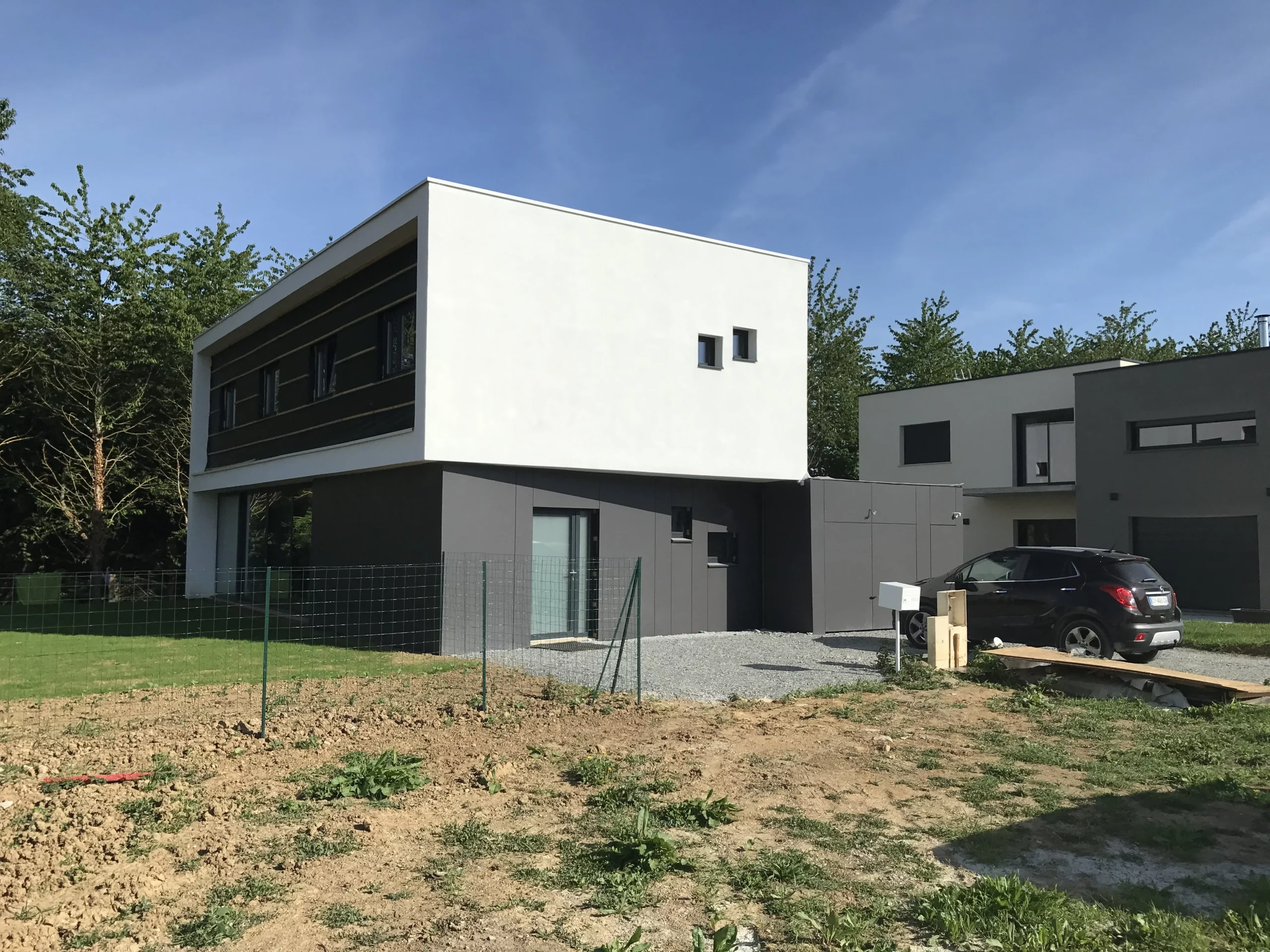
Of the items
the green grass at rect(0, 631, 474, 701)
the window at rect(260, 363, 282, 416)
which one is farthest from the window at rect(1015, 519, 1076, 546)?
the green grass at rect(0, 631, 474, 701)

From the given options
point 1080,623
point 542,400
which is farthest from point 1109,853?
point 542,400

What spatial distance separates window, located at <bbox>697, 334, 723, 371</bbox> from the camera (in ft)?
52.7

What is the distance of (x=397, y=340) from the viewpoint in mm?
14977

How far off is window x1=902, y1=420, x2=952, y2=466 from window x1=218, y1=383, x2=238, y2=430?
66.6 feet

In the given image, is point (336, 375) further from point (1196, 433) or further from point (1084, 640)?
point (1196, 433)

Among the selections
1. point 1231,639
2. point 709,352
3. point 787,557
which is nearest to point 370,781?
point 787,557

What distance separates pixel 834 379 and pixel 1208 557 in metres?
21.4

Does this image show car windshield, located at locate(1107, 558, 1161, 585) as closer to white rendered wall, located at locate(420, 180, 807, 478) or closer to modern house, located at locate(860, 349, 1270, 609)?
white rendered wall, located at locate(420, 180, 807, 478)

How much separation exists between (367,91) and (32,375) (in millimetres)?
18427

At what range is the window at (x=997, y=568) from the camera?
43.2 ft

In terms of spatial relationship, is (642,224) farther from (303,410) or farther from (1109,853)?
(1109,853)

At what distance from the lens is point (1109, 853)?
5148 mm

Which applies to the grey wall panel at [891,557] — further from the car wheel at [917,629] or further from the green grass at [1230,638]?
the green grass at [1230,638]

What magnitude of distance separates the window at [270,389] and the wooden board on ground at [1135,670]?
49.6 feet
